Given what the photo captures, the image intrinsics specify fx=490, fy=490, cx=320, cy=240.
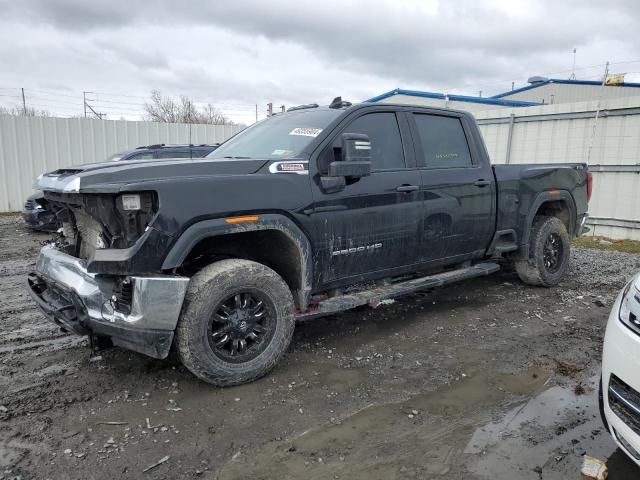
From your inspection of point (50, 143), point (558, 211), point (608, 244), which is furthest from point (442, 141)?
point (50, 143)

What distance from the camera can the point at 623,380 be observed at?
7.55 feet

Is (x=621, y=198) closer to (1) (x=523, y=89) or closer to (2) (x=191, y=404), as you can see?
(2) (x=191, y=404)

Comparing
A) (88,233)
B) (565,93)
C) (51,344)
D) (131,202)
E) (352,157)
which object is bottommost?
(51,344)

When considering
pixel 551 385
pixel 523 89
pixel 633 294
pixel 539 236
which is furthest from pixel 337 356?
pixel 523 89

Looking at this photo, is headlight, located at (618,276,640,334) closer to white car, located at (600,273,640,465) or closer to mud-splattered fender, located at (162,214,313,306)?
white car, located at (600,273,640,465)

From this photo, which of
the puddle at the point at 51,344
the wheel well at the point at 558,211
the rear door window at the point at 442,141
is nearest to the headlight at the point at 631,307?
the rear door window at the point at 442,141

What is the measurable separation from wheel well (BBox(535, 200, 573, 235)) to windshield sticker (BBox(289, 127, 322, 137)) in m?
3.48

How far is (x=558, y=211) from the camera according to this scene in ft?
20.4

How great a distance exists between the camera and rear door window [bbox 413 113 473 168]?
464 centimetres

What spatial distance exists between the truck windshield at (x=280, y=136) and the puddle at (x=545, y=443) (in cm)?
238

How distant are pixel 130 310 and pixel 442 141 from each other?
3.31 meters

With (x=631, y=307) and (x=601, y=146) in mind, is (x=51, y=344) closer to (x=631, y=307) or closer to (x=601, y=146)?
(x=631, y=307)

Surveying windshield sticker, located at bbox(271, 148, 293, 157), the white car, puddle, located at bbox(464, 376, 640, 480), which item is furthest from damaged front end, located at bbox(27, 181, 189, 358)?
the white car

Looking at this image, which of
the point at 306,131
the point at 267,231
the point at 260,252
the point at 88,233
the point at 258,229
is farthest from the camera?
the point at 306,131
